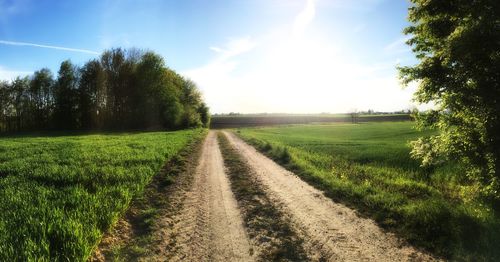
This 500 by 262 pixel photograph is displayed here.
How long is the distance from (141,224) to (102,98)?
73.6 metres

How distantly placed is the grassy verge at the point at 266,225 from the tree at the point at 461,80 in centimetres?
488

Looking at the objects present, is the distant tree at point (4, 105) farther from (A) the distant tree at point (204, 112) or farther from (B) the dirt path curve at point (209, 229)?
(B) the dirt path curve at point (209, 229)

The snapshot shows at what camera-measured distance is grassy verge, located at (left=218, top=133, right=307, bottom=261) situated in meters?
6.65

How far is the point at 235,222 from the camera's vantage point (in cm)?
860

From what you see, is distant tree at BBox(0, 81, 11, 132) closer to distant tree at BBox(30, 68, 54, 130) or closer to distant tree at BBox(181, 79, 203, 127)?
distant tree at BBox(30, 68, 54, 130)

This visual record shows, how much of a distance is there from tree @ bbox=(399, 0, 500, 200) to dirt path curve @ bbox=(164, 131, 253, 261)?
609cm

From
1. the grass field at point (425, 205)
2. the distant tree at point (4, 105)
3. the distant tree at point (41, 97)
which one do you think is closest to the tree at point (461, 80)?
the grass field at point (425, 205)

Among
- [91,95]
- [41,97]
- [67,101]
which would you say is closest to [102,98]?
[91,95]

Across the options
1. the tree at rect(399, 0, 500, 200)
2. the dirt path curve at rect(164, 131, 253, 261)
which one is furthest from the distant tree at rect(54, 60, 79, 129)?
the tree at rect(399, 0, 500, 200)

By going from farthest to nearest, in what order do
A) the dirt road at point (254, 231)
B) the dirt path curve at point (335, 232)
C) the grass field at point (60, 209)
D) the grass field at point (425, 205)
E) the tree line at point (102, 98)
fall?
the tree line at point (102, 98) → the grass field at point (425, 205) → the dirt road at point (254, 231) → the dirt path curve at point (335, 232) → the grass field at point (60, 209)

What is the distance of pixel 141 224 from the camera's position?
8.69 metres

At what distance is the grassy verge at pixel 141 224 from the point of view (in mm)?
6812

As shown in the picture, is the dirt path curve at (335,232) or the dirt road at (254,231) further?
the dirt road at (254,231)

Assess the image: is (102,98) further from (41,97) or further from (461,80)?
(461,80)
